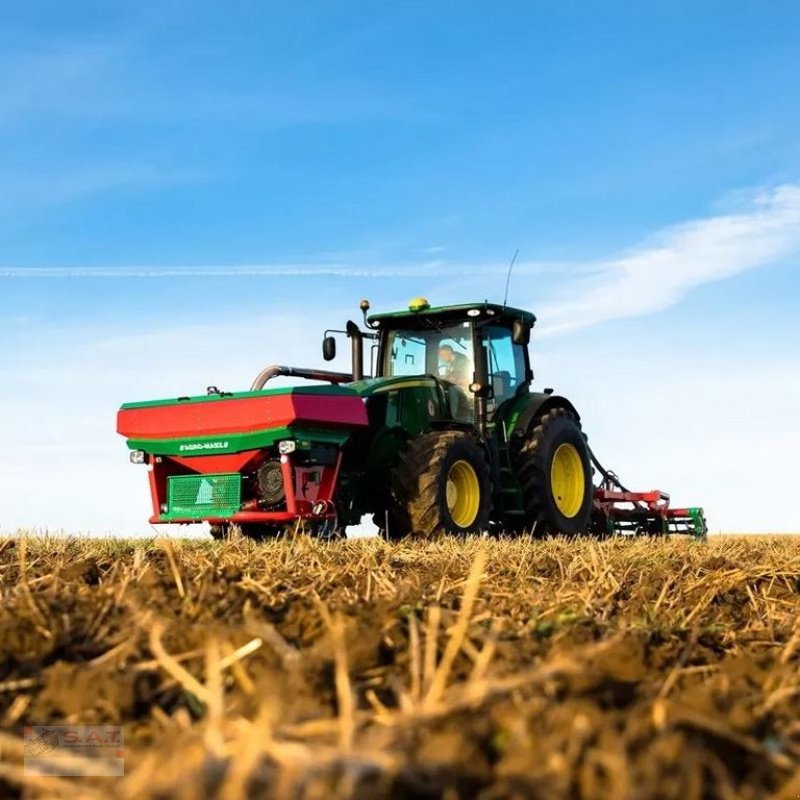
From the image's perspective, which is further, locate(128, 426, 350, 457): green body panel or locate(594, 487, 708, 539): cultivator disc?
locate(594, 487, 708, 539): cultivator disc

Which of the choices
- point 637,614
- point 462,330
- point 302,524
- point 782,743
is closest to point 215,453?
point 302,524

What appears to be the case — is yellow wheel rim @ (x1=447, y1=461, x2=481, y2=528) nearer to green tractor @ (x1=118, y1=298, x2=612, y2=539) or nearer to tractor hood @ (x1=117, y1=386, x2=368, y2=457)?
green tractor @ (x1=118, y1=298, x2=612, y2=539)

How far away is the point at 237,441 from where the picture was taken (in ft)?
30.5

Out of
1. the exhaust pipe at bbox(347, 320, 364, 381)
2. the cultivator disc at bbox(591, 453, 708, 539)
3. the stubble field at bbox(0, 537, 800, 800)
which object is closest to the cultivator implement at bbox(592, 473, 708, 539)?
the cultivator disc at bbox(591, 453, 708, 539)

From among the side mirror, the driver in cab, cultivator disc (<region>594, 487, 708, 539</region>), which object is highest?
the side mirror

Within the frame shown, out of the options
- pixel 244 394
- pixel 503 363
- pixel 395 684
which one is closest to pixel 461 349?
pixel 503 363

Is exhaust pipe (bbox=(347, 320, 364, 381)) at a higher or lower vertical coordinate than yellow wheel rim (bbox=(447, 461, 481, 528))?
higher

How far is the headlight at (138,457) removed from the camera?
10016mm

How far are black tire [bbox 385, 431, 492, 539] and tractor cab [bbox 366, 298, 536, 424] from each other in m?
0.75

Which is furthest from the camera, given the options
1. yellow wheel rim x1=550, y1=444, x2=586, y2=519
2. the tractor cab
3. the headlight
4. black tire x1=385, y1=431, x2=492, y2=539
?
yellow wheel rim x1=550, y1=444, x2=586, y2=519

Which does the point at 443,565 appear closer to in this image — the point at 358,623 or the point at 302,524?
the point at 358,623

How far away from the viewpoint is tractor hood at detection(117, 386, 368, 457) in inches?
355

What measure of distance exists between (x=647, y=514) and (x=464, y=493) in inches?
200

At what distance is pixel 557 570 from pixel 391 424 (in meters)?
4.86
